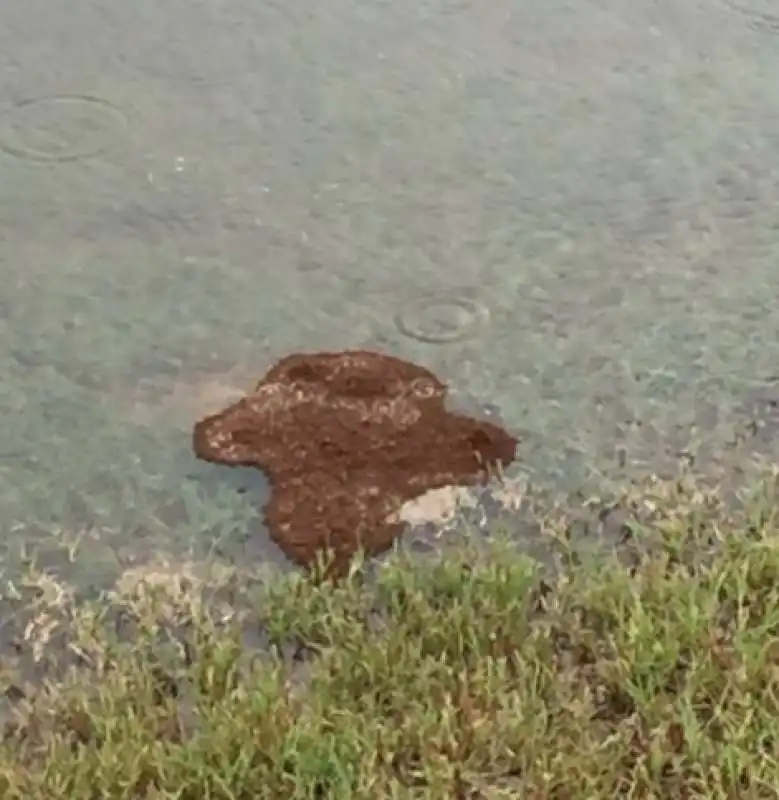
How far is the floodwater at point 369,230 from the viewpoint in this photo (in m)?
1.18

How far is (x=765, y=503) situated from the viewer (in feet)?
3.69

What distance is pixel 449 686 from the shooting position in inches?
38.6

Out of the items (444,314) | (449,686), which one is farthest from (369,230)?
(449,686)

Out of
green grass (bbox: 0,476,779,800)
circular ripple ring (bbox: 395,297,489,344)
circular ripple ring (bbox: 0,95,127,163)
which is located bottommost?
green grass (bbox: 0,476,779,800)

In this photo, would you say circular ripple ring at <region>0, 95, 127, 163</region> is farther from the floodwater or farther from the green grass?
the green grass

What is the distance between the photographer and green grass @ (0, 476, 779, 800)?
3.05 feet

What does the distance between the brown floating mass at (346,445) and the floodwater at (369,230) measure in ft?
0.07

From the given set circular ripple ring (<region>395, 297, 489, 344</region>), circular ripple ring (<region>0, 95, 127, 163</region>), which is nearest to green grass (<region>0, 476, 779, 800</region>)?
circular ripple ring (<region>395, 297, 489, 344</region>)

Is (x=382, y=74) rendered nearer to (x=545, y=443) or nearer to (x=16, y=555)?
(x=545, y=443)

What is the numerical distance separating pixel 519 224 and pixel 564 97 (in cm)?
23

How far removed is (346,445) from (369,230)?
30 cm

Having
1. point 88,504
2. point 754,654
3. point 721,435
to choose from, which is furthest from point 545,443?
point 88,504

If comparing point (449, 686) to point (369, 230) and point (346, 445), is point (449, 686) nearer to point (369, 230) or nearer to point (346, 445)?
point (346, 445)

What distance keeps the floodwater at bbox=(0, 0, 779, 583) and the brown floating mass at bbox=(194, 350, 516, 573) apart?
0.02 metres
